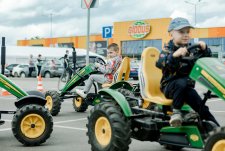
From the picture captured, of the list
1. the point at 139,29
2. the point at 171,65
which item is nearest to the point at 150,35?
the point at 139,29

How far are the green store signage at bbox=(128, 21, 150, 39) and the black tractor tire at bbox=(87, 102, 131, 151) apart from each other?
58.2m

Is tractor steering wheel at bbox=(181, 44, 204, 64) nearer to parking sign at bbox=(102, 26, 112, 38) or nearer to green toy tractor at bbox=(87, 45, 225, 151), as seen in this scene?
green toy tractor at bbox=(87, 45, 225, 151)

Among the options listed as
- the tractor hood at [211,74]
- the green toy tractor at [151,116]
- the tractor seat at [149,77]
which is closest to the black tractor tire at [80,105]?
the green toy tractor at [151,116]

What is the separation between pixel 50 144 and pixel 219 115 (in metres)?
5.38

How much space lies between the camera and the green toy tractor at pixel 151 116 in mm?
4805

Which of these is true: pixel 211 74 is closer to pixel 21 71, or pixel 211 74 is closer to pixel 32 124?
pixel 32 124

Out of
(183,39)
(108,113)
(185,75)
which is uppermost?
(183,39)

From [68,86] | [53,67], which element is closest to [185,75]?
[68,86]

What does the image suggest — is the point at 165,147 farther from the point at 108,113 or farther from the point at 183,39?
the point at 183,39

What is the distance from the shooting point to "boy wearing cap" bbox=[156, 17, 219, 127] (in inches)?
201

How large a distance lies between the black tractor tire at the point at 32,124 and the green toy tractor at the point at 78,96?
310cm

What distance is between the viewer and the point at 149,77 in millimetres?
5902

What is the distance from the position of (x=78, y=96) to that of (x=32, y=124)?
4999mm

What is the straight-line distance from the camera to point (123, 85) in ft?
28.4
